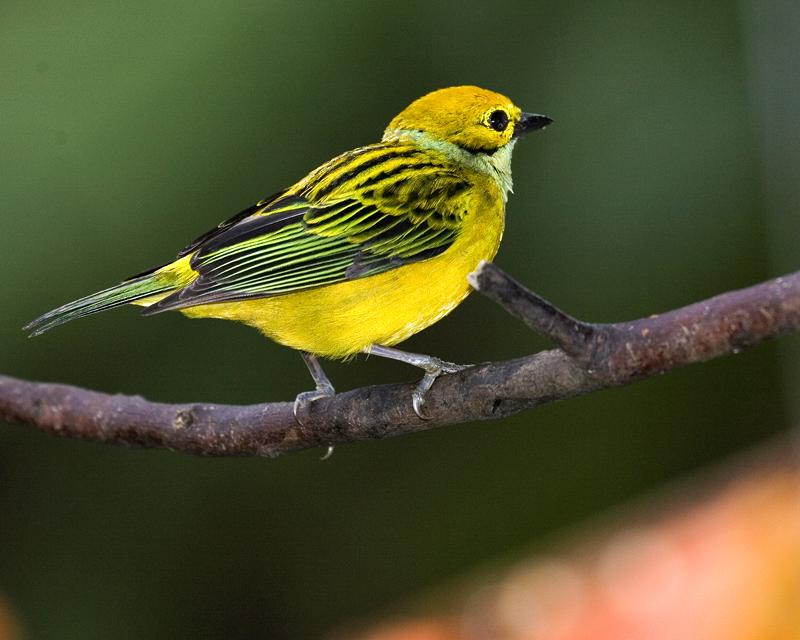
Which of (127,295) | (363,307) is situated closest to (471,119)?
(363,307)

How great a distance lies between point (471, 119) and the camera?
4051mm

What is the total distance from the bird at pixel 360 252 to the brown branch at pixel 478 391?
0.61ft

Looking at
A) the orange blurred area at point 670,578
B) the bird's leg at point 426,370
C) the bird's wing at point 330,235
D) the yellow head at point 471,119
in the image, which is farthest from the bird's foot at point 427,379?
the orange blurred area at point 670,578

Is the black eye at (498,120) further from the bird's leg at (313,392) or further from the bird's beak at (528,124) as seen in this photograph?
the bird's leg at (313,392)

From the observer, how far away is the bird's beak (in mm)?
4105

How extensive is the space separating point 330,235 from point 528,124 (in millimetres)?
1047

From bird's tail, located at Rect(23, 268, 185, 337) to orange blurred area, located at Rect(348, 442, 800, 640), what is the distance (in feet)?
6.59

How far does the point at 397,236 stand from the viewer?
3.67 m

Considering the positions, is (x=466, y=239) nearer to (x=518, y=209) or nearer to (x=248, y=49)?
(x=518, y=209)

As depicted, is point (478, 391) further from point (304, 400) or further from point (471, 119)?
point (471, 119)

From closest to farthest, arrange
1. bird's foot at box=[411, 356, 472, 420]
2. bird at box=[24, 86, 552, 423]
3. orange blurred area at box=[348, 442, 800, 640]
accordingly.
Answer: bird's foot at box=[411, 356, 472, 420] < bird at box=[24, 86, 552, 423] < orange blurred area at box=[348, 442, 800, 640]

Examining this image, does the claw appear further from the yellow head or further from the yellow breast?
the yellow head

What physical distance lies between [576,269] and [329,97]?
1.71 meters

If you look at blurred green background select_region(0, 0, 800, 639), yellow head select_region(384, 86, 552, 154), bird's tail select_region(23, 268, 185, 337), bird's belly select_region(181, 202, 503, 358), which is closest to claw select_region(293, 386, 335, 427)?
bird's belly select_region(181, 202, 503, 358)
